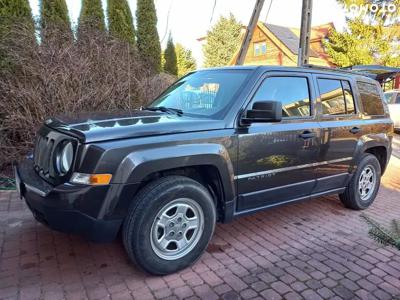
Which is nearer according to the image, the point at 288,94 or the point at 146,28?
the point at 288,94

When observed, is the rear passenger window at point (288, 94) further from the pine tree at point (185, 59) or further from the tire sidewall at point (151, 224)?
the pine tree at point (185, 59)

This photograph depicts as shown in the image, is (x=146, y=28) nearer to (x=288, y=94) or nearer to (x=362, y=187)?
(x=288, y=94)

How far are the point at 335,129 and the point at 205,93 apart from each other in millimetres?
1709

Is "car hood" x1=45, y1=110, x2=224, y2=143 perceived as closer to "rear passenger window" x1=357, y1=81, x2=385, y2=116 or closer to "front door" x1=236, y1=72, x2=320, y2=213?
"front door" x1=236, y1=72, x2=320, y2=213

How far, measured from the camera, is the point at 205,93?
12.4 feet

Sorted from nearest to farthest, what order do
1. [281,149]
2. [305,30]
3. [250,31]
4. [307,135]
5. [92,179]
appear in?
1. [92,179]
2. [281,149]
3. [307,135]
4. [305,30]
5. [250,31]

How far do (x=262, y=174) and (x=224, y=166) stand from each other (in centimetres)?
55

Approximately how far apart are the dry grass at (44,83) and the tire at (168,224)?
3749mm

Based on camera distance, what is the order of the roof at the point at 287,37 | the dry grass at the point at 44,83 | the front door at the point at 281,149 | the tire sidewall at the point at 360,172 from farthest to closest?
the roof at the point at 287,37
the dry grass at the point at 44,83
the tire sidewall at the point at 360,172
the front door at the point at 281,149

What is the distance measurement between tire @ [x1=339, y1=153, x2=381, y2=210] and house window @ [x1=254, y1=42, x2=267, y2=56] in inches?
1168

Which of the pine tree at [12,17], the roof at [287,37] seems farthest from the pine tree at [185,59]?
the pine tree at [12,17]

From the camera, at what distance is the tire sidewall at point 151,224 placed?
283 cm

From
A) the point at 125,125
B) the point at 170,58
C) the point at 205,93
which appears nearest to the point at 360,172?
the point at 205,93

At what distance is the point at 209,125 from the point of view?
3184mm
